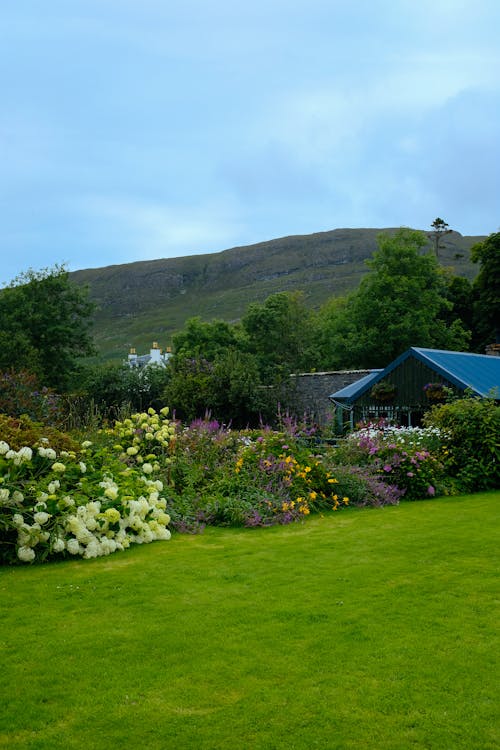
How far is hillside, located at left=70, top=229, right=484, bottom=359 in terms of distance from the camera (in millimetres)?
125188

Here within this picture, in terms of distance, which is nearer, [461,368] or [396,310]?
[461,368]

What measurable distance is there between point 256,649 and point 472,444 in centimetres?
849

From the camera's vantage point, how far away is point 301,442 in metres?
10.2

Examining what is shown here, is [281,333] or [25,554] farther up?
[281,333]

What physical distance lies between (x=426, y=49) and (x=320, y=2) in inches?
72.5

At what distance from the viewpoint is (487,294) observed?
3875 centimetres

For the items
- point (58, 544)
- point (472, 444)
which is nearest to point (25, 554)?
point (58, 544)

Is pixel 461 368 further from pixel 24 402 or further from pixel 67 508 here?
pixel 67 508

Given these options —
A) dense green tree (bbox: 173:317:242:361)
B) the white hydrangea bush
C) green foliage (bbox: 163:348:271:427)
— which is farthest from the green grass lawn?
dense green tree (bbox: 173:317:242:361)

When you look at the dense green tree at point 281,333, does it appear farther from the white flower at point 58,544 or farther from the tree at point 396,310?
the white flower at point 58,544

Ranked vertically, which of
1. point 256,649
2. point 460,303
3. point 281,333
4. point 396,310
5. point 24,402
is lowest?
point 256,649

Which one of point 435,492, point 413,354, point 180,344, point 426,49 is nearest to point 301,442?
point 435,492

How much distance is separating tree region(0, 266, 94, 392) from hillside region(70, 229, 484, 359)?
7969 cm

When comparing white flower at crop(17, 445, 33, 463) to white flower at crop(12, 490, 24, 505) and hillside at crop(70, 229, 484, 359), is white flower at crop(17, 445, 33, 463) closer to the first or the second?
white flower at crop(12, 490, 24, 505)
